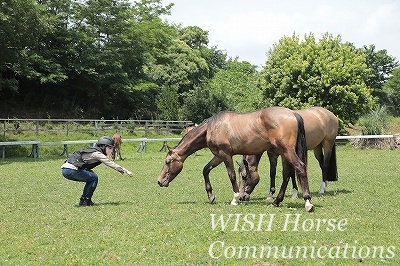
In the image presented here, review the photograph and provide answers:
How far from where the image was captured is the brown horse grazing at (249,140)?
9922 mm

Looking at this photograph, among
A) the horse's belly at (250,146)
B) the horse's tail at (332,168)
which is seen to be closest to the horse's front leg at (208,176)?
the horse's belly at (250,146)

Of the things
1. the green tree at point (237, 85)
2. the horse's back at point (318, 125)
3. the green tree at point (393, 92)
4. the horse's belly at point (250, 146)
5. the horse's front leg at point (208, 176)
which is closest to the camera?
the horse's belly at point (250, 146)

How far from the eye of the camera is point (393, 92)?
63000mm

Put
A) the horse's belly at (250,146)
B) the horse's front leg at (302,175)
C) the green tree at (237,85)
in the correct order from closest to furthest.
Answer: the horse's front leg at (302,175) < the horse's belly at (250,146) < the green tree at (237,85)

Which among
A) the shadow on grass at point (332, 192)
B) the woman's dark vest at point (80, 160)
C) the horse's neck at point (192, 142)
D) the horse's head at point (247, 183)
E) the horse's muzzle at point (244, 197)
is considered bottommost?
the shadow on grass at point (332, 192)

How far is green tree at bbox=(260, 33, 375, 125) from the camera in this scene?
133ft

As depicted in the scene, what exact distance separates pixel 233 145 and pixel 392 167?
12191 mm

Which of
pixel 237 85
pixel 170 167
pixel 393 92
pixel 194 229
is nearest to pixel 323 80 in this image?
pixel 393 92

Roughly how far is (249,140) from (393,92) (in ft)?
190

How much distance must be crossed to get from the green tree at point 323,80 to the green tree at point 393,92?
822 inches

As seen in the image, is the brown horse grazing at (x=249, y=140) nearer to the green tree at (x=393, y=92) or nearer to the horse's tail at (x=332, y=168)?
the horse's tail at (x=332, y=168)

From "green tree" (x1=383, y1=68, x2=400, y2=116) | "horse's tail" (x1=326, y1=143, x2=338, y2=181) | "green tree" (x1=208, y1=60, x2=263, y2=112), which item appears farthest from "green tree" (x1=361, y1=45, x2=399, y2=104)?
"horse's tail" (x1=326, y1=143, x2=338, y2=181)

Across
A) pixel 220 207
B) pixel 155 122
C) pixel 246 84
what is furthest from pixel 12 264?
pixel 246 84

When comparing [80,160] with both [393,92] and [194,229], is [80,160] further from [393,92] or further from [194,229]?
[393,92]
